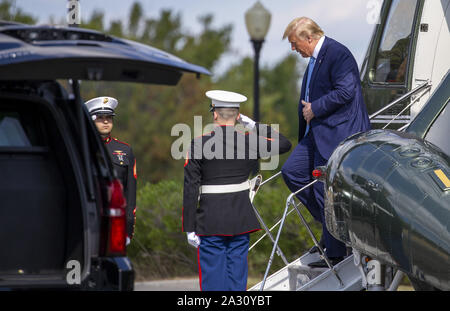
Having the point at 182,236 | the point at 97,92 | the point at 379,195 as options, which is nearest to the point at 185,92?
the point at 97,92

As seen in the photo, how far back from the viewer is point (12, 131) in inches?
168

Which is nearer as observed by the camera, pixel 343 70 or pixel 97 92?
pixel 343 70

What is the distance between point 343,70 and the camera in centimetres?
651

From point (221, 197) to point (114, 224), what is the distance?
6.90 feet

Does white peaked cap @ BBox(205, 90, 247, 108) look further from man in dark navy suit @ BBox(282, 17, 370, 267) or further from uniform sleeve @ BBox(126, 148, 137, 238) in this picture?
uniform sleeve @ BBox(126, 148, 137, 238)

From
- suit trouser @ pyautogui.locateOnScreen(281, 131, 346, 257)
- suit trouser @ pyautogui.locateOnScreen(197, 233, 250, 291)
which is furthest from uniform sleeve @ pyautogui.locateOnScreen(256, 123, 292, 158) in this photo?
suit trouser @ pyautogui.locateOnScreen(197, 233, 250, 291)

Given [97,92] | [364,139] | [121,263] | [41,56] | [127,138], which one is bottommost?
[127,138]

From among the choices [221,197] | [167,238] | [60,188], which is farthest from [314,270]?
[167,238]

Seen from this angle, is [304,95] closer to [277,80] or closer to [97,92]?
[97,92]

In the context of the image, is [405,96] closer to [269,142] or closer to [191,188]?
[269,142]

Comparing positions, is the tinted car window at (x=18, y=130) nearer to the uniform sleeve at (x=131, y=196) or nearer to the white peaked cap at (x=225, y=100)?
the white peaked cap at (x=225, y=100)

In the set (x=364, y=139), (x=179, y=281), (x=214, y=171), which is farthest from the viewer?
(x=179, y=281)

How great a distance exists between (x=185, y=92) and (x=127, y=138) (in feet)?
12.2

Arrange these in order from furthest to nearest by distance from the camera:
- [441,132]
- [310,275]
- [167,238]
Answer: [167,238] → [310,275] → [441,132]
